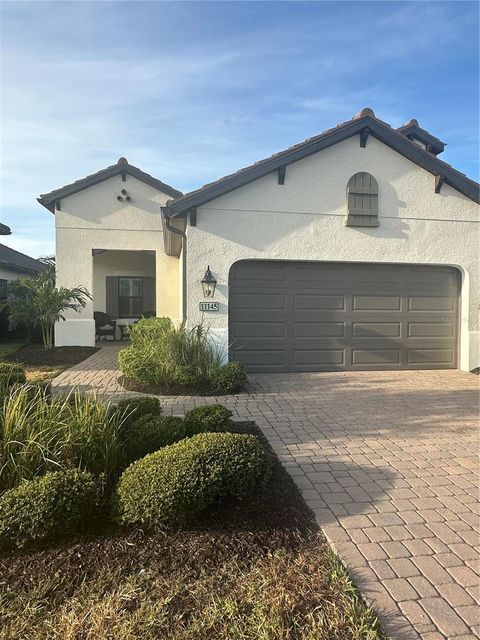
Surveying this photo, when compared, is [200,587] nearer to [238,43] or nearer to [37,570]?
[37,570]

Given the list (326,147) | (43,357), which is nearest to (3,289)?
(43,357)

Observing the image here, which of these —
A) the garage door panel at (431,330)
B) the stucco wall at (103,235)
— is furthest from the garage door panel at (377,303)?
the stucco wall at (103,235)

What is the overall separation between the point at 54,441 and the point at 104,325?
1333cm

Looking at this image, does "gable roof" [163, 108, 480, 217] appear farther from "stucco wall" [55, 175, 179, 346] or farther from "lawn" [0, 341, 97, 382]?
"stucco wall" [55, 175, 179, 346]

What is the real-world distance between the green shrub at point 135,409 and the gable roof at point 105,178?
35.8 ft

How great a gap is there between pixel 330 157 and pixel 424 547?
7.89 meters

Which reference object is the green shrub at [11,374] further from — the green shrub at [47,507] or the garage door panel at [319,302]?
the garage door panel at [319,302]

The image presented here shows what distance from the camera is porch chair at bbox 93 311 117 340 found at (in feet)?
52.7

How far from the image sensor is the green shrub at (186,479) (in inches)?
118

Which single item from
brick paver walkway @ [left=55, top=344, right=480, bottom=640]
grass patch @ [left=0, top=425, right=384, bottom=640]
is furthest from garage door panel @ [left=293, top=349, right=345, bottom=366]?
grass patch @ [left=0, top=425, right=384, bottom=640]

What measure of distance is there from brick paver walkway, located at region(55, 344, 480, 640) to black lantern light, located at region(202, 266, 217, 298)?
1.95 m

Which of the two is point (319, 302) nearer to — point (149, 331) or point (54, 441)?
point (149, 331)

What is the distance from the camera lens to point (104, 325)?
53.7 ft

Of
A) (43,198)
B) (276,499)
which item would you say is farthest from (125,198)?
(276,499)
